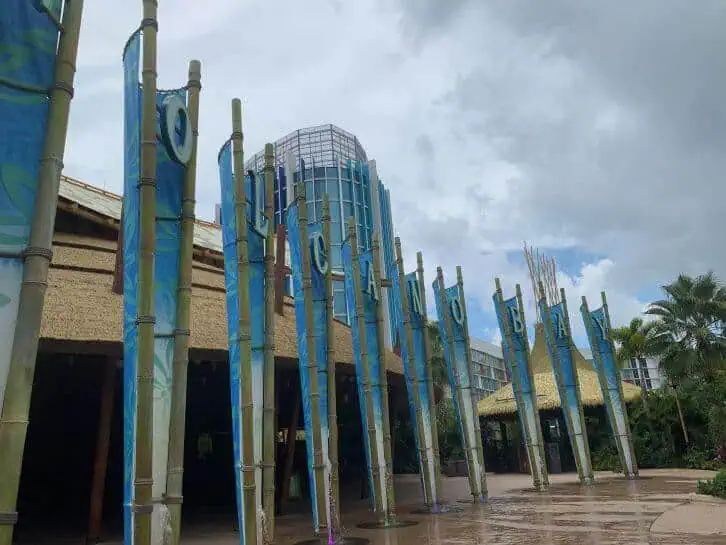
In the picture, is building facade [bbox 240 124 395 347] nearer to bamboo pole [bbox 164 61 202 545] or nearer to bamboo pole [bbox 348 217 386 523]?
bamboo pole [bbox 348 217 386 523]

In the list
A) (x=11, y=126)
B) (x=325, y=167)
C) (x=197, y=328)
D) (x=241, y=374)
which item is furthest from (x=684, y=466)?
(x=325, y=167)

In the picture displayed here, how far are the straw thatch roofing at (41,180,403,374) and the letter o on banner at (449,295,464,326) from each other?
2.40 metres

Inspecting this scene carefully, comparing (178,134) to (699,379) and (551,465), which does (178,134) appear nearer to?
(699,379)

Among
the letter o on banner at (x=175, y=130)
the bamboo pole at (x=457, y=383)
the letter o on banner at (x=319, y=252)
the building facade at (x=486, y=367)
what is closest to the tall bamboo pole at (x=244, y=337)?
the letter o on banner at (x=175, y=130)

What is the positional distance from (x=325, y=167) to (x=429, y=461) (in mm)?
37358

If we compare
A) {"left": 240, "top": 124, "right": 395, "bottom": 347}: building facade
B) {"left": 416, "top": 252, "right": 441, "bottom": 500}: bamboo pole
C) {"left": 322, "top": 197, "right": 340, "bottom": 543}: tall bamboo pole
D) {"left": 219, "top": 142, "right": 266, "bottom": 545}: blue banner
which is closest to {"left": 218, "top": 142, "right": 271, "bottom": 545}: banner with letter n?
{"left": 219, "top": 142, "right": 266, "bottom": 545}: blue banner

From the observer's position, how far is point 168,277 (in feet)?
21.3

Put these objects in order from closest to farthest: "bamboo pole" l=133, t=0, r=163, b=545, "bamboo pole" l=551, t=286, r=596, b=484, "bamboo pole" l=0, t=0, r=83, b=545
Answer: "bamboo pole" l=0, t=0, r=83, b=545 < "bamboo pole" l=133, t=0, r=163, b=545 < "bamboo pole" l=551, t=286, r=596, b=484

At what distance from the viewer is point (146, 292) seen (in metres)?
5.70

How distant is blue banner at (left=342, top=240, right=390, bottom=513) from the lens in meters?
11.9

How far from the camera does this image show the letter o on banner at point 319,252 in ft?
36.7

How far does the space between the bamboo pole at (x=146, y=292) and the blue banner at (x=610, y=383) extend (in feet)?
58.2

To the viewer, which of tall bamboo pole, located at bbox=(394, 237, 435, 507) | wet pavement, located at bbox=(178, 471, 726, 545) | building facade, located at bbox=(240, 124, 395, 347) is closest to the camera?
wet pavement, located at bbox=(178, 471, 726, 545)

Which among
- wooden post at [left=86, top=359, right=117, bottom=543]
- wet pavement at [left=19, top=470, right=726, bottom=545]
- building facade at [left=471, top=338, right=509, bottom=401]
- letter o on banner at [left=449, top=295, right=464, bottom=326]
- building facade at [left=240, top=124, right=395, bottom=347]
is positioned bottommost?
wet pavement at [left=19, top=470, right=726, bottom=545]
